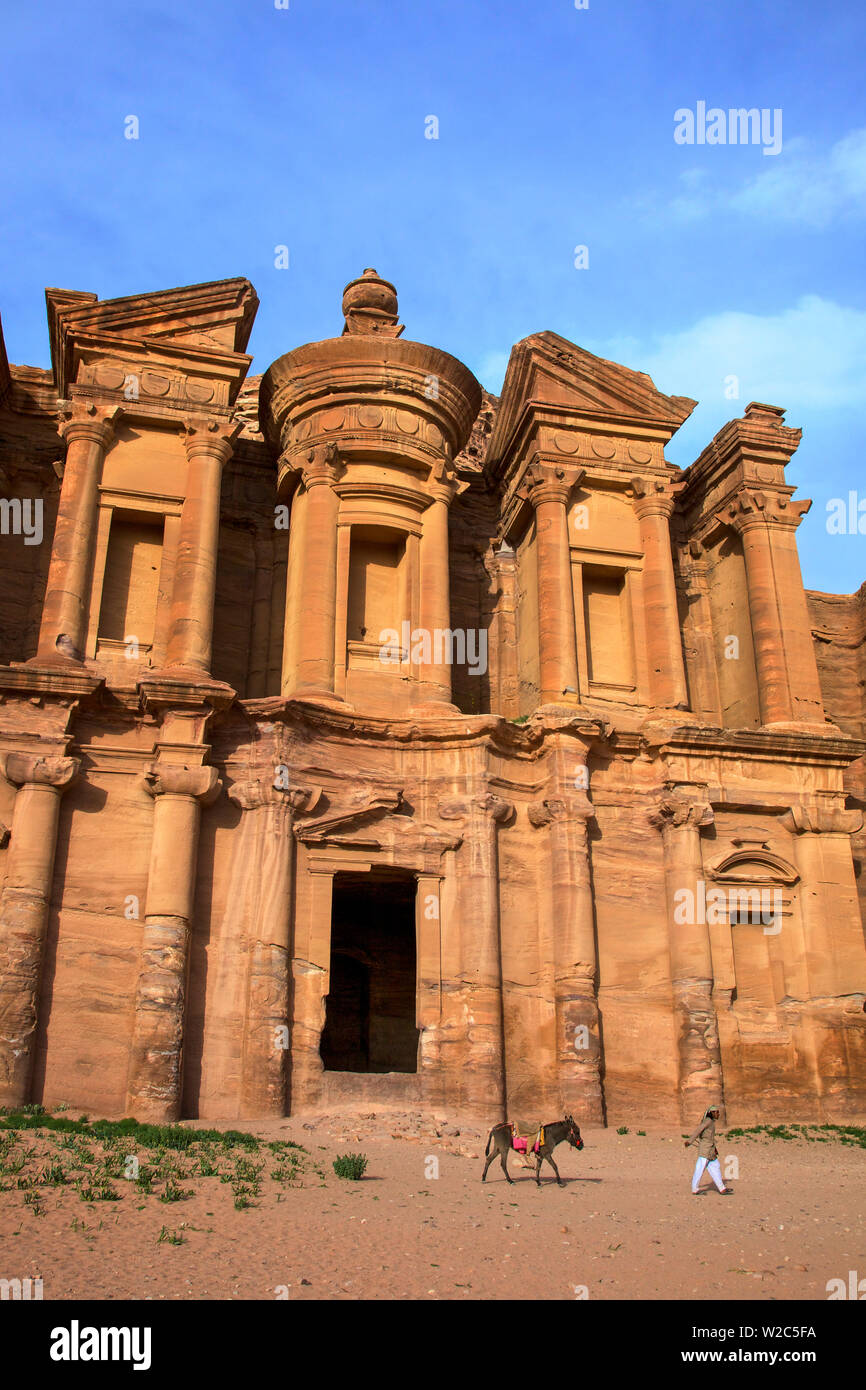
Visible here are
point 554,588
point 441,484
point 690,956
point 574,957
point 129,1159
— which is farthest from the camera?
point 441,484

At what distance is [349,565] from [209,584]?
342 centimetres

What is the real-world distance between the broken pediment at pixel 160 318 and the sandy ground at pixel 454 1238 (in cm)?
1596

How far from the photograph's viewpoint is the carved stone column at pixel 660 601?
2333 cm

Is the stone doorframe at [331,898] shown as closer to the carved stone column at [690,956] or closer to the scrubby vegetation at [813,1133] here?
the carved stone column at [690,956]

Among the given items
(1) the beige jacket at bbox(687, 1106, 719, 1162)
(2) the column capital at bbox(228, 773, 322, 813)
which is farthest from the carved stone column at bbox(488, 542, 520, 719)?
(1) the beige jacket at bbox(687, 1106, 719, 1162)

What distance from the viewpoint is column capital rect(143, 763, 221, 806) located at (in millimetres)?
18953

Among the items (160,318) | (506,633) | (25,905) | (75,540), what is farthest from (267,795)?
(160,318)

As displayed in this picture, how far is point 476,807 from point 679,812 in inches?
155

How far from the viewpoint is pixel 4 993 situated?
17.2m

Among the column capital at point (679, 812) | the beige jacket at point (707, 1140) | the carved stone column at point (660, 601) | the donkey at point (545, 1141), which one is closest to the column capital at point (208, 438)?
the carved stone column at point (660, 601)

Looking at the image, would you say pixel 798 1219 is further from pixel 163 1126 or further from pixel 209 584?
pixel 209 584

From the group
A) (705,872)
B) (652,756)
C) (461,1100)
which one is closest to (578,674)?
(652,756)

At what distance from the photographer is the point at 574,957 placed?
19797mm

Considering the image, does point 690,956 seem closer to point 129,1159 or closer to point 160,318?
point 129,1159
